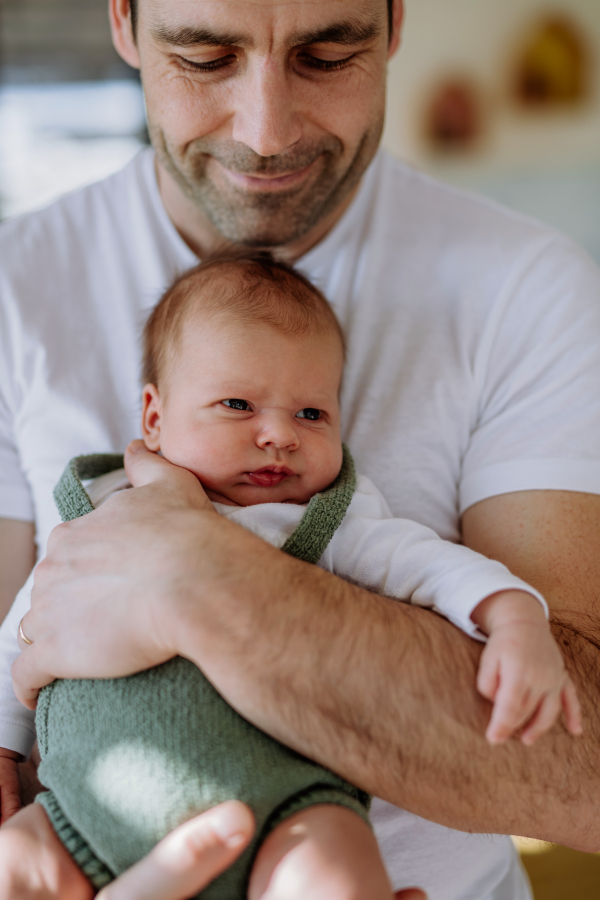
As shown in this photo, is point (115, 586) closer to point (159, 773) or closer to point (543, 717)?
point (159, 773)

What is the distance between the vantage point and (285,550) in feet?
3.32

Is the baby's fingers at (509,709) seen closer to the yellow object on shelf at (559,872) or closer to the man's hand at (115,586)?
the man's hand at (115,586)

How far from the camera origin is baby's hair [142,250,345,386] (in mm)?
1128

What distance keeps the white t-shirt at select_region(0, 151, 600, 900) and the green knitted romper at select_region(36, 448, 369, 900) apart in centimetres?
37

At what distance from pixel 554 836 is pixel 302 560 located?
1.54ft

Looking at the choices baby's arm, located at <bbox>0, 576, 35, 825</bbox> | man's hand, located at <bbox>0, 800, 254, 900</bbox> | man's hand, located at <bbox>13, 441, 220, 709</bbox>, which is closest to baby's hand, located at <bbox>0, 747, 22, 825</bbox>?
baby's arm, located at <bbox>0, 576, 35, 825</bbox>

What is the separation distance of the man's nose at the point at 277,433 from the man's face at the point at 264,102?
43cm

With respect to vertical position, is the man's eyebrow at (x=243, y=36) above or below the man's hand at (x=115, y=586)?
above

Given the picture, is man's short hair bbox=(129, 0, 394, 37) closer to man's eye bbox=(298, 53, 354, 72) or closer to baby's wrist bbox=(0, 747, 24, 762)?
man's eye bbox=(298, 53, 354, 72)

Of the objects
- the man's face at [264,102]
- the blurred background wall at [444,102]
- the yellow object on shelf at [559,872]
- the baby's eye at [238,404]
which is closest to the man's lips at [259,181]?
the man's face at [264,102]

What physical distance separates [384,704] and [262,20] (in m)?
0.97

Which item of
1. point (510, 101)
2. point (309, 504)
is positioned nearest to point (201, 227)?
point (309, 504)

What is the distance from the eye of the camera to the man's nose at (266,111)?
3.80 feet

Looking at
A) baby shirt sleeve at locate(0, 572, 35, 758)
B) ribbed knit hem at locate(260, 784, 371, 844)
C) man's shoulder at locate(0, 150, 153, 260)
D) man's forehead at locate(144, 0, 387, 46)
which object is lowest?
baby shirt sleeve at locate(0, 572, 35, 758)
